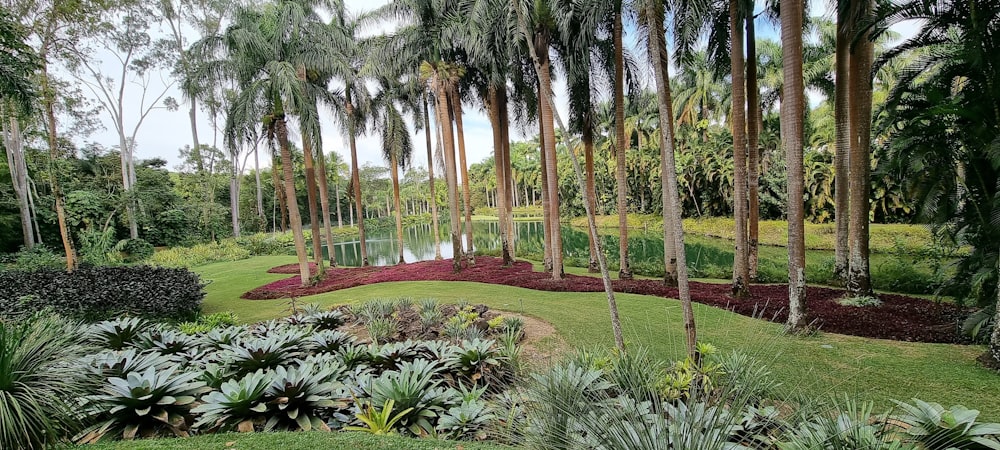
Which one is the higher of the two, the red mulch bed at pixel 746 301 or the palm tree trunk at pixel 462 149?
the palm tree trunk at pixel 462 149

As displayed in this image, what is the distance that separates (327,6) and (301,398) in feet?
51.3

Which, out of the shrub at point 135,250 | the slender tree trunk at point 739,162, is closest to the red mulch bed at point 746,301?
the slender tree trunk at point 739,162

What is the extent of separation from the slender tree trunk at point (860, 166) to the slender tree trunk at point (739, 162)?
1.89m

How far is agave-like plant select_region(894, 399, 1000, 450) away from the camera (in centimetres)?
215

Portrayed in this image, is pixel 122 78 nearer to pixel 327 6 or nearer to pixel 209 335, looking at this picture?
pixel 327 6

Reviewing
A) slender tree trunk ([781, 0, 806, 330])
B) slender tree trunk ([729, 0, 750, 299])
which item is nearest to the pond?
slender tree trunk ([729, 0, 750, 299])

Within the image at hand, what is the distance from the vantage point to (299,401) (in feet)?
11.7

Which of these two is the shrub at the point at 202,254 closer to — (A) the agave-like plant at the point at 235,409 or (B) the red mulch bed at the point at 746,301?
(B) the red mulch bed at the point at 746,301

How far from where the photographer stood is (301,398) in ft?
11.8

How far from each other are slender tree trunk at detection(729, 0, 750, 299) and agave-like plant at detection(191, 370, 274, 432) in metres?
8.84

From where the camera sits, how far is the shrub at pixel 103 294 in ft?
24.2

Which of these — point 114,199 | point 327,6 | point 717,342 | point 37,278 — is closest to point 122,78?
point 114,199

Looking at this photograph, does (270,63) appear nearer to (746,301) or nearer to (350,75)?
(350,75)

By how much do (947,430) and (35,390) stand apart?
5823 mm
